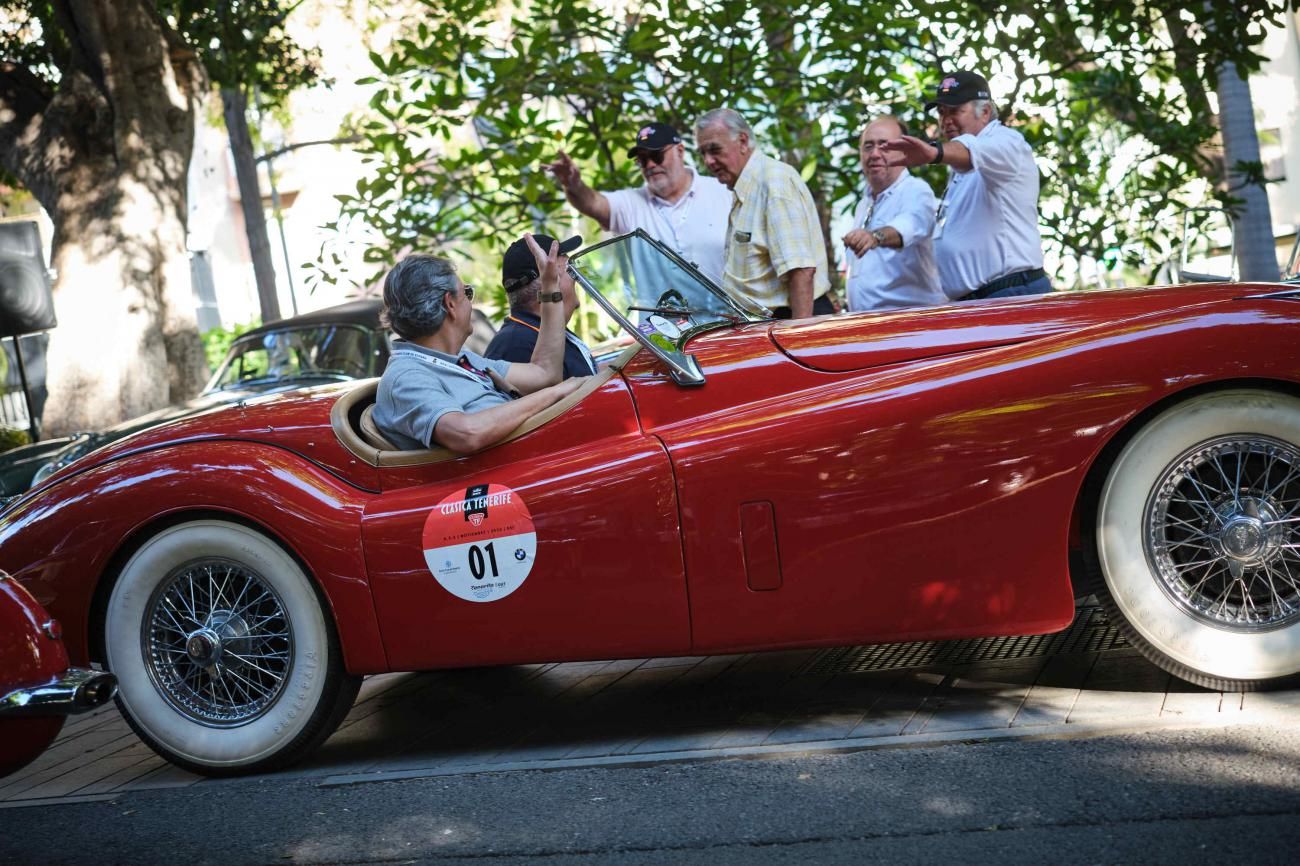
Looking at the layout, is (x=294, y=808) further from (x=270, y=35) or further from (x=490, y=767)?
(x=270, y=35)

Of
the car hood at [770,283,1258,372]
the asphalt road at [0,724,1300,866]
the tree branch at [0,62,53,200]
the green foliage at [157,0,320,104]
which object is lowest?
the asphalt road at [0,724,1300,866]

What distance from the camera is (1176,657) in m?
3.65

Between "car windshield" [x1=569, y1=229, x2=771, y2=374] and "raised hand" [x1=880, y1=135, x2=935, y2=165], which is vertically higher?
"raised hand" [x1=880, y1=135, x2=935, y2=165]

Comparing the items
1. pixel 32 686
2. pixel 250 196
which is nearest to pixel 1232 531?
pixel 32 686

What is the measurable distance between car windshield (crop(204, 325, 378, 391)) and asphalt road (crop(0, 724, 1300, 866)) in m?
5.73

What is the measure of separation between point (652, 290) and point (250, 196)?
58.8ft

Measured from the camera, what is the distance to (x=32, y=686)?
10.7 ft

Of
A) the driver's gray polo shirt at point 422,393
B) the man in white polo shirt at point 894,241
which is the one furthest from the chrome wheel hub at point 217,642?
the man in white polo shirt at point 894,241

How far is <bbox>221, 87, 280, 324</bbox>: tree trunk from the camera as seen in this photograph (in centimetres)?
2068

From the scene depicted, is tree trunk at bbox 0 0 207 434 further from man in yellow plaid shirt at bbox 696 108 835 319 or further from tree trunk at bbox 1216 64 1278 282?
tree trunk at bbox 1216 64 1278 282

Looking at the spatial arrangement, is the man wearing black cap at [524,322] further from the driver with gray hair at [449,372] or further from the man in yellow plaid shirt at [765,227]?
the man in yellow plaid shirt at [765,227]

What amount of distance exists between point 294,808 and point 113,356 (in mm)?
9131

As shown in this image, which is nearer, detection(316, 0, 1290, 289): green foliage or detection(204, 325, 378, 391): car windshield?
detection(316, 0, 1290, 289): green foliage

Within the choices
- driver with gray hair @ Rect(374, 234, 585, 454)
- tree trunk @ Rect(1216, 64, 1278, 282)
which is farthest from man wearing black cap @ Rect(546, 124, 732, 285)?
tree trunk @ Rect(1216, 64, 1278, 282)
